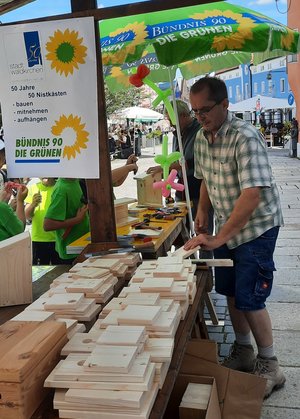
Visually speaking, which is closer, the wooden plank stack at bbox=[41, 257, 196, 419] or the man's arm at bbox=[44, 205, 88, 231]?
the wooden plank stack at bbox=[41, 257, 196, 419]

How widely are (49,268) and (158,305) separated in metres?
1.52

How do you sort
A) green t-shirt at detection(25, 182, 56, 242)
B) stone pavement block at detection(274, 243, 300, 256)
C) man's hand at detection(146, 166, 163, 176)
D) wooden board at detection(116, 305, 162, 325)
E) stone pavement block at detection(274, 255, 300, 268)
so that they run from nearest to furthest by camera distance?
1. wooden board at detection(116, 305, 162, 325)
2. green t-shirt at detection(25, 182, 56, 242)
3. man's hand at detection(146, 166, 163, 176)
4. stone pavement block at detection(274, 255, 300, 268)
5. stone pavement block at detection(274, 243, 300, 256)

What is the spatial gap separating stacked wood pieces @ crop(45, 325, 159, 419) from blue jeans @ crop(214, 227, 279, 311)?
1355mm

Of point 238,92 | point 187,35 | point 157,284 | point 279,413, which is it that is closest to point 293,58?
point 187,35

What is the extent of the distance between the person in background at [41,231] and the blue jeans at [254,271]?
6.32 ft

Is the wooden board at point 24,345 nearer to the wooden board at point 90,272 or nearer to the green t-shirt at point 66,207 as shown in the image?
the wooden board at point 90,272

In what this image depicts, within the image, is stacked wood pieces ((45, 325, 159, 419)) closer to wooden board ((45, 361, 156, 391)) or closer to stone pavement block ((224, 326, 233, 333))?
wooden board ((45, 361, 156, 391))

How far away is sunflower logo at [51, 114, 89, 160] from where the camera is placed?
2865 mm

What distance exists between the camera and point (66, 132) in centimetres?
289

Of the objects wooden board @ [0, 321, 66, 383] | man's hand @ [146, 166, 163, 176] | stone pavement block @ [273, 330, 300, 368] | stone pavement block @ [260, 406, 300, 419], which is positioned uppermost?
man's hand @ [146, 166, 163, 176]

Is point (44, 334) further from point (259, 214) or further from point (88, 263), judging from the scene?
point (259, 214)

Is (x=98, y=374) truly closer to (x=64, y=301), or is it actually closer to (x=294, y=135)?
(x=64, y=301)

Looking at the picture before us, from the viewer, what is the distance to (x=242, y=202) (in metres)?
2.70

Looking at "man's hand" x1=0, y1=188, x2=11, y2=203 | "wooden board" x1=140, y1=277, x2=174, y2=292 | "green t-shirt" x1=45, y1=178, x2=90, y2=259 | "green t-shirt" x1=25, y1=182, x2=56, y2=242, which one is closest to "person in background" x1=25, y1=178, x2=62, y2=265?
"green t-shirt" x1=25, y1=182, x2=56, y2=242
